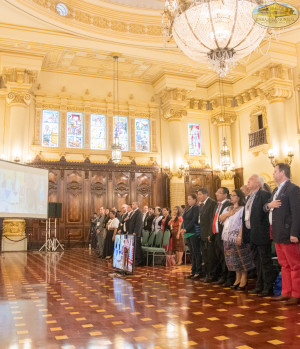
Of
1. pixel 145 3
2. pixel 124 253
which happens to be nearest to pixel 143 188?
pixel 145 3

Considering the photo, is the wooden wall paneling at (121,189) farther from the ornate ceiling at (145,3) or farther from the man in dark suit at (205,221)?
the man in dark suit at (205,221)

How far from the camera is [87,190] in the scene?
1544 centimetres

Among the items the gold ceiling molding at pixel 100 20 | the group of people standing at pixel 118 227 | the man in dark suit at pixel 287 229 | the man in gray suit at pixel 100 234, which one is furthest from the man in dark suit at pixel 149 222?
the gold ceiling molding at pixel 100 20

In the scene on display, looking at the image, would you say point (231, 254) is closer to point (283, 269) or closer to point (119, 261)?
point (283, 269)

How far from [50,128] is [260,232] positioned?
12.1 meters

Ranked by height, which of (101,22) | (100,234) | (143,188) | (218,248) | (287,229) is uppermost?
(101,22)

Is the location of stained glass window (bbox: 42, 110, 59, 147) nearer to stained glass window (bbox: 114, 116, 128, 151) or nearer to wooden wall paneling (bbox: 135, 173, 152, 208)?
stained glass window (bbox: 114, 116, 128, 151)

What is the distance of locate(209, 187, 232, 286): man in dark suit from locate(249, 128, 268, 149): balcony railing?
975 centimetres

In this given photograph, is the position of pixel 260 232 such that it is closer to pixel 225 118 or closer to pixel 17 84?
pixel 17 84

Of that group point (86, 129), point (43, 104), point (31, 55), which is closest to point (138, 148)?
point (86, 129)

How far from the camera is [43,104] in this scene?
15359mm

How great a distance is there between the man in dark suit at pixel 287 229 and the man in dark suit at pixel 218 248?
136 cm

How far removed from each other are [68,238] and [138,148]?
5105 millimetres

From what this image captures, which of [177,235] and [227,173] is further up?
[227,173]
